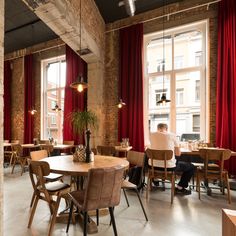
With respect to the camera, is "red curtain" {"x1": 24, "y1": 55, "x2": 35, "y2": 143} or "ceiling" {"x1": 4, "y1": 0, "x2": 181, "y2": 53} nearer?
"ceiling" {"x1": 4, "y1": 0, "x2": 181, "y2": 53}

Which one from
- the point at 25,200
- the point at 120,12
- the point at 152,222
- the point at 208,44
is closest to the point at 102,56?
the point at 120,12

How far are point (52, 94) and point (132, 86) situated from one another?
11.4 feet

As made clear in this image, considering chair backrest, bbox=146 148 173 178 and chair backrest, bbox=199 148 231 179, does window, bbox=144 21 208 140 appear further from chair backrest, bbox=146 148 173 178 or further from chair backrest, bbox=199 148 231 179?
chair backrest, bbox=146 148 173 178

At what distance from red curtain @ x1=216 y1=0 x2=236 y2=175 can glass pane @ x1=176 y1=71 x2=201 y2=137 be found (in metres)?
0.67

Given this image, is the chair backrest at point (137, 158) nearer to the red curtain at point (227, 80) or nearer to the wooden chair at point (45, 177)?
the wooden chair at point (45, 177)

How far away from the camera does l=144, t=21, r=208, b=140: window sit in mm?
5077

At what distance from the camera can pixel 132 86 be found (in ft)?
18.2

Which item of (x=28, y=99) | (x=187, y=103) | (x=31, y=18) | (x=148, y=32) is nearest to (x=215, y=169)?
(x=187, y=103)

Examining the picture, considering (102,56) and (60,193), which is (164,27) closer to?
(102,56)

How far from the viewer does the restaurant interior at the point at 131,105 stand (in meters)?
2.77

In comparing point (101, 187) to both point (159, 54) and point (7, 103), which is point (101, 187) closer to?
point (159, 54)

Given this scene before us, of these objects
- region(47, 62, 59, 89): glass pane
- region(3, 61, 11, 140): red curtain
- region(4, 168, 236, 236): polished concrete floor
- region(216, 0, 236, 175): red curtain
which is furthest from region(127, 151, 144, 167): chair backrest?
region(3, 61, 11, 140): red curtain

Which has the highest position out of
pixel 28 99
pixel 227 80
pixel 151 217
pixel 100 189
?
pixel 227 80

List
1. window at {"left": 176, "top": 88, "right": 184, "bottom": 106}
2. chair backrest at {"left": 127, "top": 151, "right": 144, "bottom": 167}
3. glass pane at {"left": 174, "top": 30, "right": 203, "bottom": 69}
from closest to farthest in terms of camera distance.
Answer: chair backrest at {"left": 127, "top": 151, "right": 144, "bottom": 167}, glass pane at {"left": 174, "top": 30, "right": 203, "bottom": 69}, window at {"left": 176, "top": 88, "right": 184, "bottom": 106}
